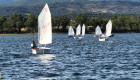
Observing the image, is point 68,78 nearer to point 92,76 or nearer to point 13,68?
point 92,76

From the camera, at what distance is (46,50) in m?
76.8

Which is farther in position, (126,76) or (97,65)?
(97,65)

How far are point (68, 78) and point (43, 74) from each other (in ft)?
14.7

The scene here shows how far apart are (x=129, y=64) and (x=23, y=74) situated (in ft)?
57.6

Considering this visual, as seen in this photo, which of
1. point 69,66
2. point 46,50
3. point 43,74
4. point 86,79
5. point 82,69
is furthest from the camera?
point 46,50

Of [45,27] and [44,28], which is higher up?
[45,27]

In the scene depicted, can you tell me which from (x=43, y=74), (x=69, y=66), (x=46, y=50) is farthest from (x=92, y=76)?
(x=46, y=50)

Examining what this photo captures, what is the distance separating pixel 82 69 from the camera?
5362 centimetres

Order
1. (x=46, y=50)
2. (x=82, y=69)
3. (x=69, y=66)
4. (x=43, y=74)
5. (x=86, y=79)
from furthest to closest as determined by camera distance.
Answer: (x=46, y=50), (x=69, y=66), (x=82, y=69), (x=43, y=74), (x=86, y=79)

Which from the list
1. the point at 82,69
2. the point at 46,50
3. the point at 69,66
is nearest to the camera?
the point at 82,69

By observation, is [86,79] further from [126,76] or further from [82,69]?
[82,69]

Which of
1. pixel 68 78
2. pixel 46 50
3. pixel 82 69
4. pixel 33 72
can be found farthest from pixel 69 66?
pixel 46 50

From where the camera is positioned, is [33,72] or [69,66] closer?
[33,72]

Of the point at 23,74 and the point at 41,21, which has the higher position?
the point at 41,21
